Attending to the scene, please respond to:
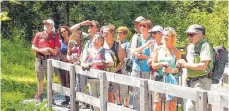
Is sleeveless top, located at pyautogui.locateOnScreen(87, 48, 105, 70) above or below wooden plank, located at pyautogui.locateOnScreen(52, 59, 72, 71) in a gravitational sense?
above

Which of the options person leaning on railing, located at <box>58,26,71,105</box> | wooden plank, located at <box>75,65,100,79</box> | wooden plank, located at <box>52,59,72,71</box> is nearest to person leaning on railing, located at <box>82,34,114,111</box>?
wooden plank, located at <box>75,65,100,79</box>

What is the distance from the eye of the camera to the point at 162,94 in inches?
337

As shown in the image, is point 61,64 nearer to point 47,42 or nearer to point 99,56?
point 47,42

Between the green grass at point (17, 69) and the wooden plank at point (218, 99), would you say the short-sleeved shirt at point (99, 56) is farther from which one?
the wooden plank at point (218, 99)

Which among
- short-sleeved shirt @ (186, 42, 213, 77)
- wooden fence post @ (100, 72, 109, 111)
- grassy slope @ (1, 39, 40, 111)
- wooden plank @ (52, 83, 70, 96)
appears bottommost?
grassy slope @ (1, 39, 40, 111)

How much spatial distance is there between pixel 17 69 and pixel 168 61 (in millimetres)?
11267

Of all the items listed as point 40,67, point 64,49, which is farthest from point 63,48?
point 40,67

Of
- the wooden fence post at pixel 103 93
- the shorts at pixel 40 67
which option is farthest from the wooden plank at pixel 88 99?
the shorts at pixel 40 67

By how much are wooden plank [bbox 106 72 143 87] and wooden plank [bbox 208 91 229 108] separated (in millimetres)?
1683

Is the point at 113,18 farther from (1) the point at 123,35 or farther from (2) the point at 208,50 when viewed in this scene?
(2) the point at 208,50

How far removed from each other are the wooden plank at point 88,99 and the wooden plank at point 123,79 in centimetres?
65

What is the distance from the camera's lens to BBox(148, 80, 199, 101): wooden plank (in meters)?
7.17

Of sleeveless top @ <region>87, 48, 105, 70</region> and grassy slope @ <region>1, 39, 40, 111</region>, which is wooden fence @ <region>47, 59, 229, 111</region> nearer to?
sleeveless top @ <region>87, 48, 105, 70</region>

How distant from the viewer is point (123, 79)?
8797mm
